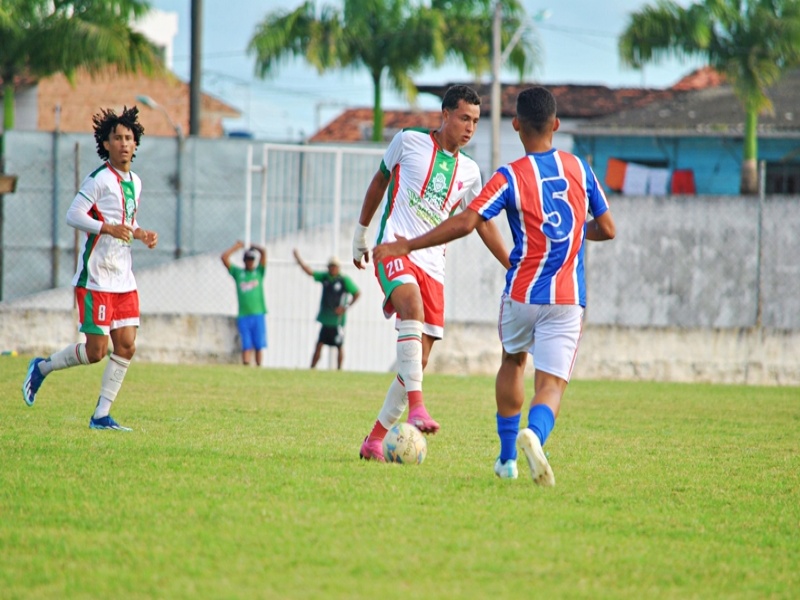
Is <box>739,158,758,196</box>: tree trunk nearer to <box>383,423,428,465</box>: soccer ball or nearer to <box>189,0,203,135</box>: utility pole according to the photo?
<box>189,0,203,135</box>: utility pole

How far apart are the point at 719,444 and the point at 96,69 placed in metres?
21.4

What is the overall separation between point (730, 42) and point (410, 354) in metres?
25.9

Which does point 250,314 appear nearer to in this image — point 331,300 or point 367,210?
point 331,300

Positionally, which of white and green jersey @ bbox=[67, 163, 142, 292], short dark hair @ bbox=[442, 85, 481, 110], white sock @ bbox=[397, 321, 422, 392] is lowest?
white sock @ bbox=[397, 321, 422, 392]

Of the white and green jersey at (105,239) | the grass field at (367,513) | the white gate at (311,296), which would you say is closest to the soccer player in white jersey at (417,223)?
the grass field at (367,513)

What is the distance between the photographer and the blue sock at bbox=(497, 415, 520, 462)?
666cm

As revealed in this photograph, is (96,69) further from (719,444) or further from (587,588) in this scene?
(587,588)

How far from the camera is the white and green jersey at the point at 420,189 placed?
768cm

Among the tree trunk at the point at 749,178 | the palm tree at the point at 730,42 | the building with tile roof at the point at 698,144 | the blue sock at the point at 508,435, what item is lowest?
the blue sock at the point at 508,435

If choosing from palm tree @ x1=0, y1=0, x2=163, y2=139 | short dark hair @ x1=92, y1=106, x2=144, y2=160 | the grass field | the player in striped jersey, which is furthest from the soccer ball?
palm tree @ x1=0, y1=0, x2=163, y2=139

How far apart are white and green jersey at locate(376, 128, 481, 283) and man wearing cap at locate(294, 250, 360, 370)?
1091 cm

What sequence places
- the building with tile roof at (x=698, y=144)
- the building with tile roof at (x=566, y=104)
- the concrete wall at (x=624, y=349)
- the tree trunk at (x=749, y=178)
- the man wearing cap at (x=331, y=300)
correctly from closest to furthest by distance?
the concrete wall at (x=624, y=349), the man wearing cap at (x=331, y=300), the tree trunk at (x=749, y=178), the building with tile roof at (x=698, y=144), the building with tile roof at (x=566, y=104)

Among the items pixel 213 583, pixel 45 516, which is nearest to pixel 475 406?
pixel 45 516

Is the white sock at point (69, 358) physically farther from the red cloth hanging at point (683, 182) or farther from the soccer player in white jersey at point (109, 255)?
the red cloth hanging at point (683, 182)
